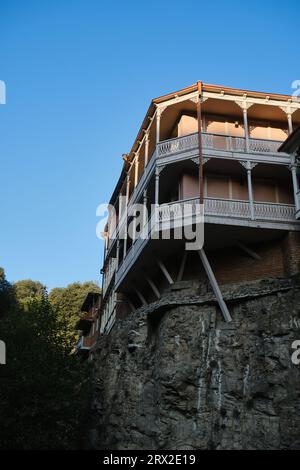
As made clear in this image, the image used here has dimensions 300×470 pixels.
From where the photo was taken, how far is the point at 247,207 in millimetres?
23016

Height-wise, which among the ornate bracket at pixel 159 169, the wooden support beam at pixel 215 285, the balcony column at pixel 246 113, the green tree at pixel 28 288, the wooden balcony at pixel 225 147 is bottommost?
the wooden support beam at pixel 215 285

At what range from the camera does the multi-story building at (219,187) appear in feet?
74.5

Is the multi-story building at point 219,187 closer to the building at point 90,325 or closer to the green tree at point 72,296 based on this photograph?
the building at point 90,325

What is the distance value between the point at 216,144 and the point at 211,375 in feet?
37.6

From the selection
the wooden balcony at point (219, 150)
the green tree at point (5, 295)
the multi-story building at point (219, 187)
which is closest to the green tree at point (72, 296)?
the green tree at point (5, 295)

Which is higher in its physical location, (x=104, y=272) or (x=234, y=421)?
(x=104, y=272)

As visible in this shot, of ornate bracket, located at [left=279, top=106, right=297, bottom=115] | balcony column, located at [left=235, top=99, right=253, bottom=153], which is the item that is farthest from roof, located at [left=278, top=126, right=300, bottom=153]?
ornate bracket, located at [left=279, top=106, right=297, bottom=115]

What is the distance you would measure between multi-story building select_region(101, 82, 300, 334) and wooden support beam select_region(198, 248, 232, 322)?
43 millimetres

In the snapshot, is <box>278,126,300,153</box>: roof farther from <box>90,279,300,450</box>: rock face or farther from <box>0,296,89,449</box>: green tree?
<box>0,296,89,449</box>: green tree

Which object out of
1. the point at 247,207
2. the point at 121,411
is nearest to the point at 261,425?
the point at 121,411

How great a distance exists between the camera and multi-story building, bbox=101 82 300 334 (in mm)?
22719

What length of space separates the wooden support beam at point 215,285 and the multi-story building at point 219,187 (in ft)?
0.14

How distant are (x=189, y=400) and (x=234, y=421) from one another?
1.99 meters

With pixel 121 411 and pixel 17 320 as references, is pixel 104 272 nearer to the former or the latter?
pixel 17 320
